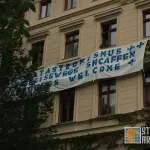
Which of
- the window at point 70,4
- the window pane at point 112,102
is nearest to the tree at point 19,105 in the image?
the window pane at point 112,102

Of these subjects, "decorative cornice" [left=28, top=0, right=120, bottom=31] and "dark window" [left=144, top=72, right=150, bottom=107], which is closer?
"dark window" [left=144, top=72, right=150, bottom=107]

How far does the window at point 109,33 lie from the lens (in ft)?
65.7

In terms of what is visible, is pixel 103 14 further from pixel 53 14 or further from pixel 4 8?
pixel 4 8

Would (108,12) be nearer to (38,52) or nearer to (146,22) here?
(146,22)

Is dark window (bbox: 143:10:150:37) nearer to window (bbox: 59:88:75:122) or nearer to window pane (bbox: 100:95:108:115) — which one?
window pane (bbox: 100:95:108:115)

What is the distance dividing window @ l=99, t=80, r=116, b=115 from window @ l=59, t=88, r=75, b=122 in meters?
1.86

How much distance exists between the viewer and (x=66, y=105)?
20203 mm

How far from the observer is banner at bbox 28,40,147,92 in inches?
705

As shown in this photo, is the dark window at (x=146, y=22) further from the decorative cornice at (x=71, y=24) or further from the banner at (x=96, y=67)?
the decorative cornice at (x=71, y=24)

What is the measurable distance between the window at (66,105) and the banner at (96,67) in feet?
2.13

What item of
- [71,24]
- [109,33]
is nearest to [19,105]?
[109,33]

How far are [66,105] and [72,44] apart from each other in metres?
3.85

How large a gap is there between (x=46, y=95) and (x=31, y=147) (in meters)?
2.77

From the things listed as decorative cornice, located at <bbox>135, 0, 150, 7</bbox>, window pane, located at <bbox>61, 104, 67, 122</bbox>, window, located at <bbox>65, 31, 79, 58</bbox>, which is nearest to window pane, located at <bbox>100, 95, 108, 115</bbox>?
window pane, located at <bbox>61, 104, 67, 122</bbox>
